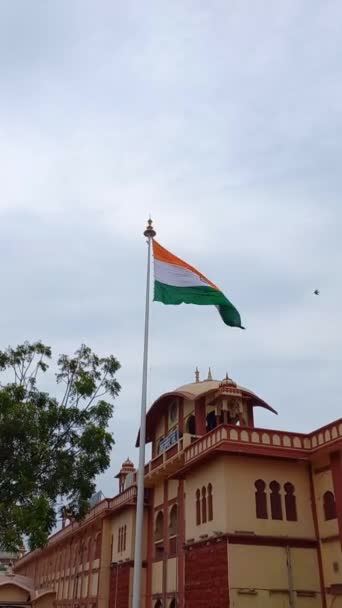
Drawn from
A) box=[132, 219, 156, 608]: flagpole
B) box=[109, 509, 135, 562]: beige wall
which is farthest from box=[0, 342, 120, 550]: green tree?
box=[109, 509, 135, 562]: beige wall

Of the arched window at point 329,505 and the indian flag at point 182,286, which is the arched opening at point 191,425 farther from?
the indian flag at point 182,286

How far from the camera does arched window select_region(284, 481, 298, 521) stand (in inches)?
699

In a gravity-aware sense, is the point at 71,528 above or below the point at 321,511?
Result: above

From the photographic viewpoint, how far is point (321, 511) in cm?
Answer: 1769

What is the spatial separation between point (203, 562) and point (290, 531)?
278 cm

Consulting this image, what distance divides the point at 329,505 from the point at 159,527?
947 cm

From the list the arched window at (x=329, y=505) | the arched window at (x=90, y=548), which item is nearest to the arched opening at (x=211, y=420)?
the arched window at (x=329, y=505)

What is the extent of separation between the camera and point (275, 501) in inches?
703

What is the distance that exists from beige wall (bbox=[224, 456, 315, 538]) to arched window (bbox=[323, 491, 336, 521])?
57cm

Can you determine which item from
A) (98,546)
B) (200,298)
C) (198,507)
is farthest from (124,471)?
(200,298)

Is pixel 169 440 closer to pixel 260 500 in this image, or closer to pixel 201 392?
pixel 201 392

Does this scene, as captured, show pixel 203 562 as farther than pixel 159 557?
No

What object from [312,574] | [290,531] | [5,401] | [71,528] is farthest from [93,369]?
[71,528]

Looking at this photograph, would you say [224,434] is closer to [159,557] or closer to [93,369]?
[93,369]
